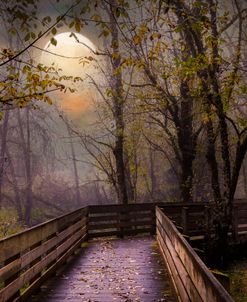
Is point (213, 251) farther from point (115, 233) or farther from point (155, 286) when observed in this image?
point (155, 286)

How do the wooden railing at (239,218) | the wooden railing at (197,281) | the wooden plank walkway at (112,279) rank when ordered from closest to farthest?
1. the wooden railing at (197,281)
2. the wooden plank walkway at (112,279)
3. the wooden railing at (239,218)

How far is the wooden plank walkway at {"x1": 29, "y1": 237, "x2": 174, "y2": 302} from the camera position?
755 cm

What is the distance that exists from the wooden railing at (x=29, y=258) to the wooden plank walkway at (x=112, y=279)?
0.33m

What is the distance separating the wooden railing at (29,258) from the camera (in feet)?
20.2

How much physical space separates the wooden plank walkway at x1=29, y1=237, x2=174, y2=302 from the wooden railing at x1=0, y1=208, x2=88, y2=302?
0.33 m

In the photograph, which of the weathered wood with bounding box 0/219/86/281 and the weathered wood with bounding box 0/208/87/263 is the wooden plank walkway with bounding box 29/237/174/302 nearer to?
the weathered wood with bounding box 0/219/86/281

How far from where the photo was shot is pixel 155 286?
829 cm

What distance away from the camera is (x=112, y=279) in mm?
9047

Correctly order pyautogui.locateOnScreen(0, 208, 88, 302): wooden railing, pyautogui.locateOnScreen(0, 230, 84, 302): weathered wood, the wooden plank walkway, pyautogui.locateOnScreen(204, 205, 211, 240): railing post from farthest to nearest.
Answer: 1. pyautogui.locateOnScreen(204, 205, 211, 240): railing post
2. the wooden plank walkway
3. pyautogui.locateOnScreen(0, 208, 88, 302): wooden railing
4. pyautogui.locateOnScreen(0, 230, 84, 302): weathered wood

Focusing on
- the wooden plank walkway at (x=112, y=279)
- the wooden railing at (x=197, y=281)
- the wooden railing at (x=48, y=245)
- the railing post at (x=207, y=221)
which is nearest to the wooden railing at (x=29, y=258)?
the wooden railing at (x=48, y=245)

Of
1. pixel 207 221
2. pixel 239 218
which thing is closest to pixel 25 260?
pixel 207 221

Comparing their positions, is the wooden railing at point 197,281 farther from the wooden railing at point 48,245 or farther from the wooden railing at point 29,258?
the wooden railing at point 29,258

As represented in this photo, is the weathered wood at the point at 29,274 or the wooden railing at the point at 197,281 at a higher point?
the wooden railing at the point at 197,281

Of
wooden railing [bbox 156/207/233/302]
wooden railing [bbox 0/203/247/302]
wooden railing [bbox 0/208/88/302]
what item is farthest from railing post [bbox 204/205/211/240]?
wooden railing [bbox 156/207/233/302]
